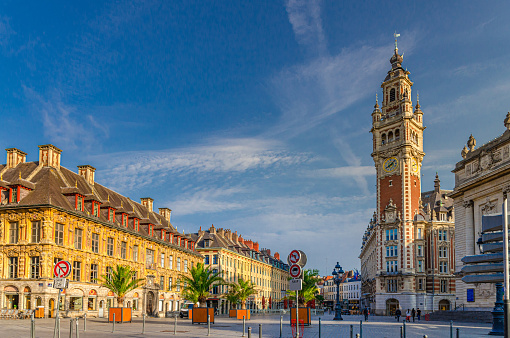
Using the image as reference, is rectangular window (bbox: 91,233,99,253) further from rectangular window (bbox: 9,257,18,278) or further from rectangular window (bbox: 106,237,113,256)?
rectangular window (bbox: 9,257,18,278)

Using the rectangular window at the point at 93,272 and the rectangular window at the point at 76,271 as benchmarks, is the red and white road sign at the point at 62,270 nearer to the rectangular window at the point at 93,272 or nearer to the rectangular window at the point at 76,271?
the rectangular window at the point at 76,271

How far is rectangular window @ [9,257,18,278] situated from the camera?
4131cm

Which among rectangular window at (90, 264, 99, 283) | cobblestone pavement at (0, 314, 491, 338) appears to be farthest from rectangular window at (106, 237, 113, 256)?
cobblestone pavement at (0, 314, 491, 338)

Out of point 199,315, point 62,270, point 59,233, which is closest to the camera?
point 62,270

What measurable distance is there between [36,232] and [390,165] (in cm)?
5765

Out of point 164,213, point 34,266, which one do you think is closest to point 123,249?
point 34,266

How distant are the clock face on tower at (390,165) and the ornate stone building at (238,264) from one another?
97.6 ft

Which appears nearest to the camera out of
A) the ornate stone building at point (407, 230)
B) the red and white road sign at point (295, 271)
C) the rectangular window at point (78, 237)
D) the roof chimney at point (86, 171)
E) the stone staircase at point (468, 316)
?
the red and white road sign at point (295, 271)

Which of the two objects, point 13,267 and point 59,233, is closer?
point 13,267

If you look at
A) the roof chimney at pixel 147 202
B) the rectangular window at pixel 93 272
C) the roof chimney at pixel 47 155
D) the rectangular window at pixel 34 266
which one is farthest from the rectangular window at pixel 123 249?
the roof chimney at pixel 147 202

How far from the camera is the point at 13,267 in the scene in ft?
136

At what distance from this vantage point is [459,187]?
54.1 meters

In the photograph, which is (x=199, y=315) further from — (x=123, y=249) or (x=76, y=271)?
(x=123, y=249)

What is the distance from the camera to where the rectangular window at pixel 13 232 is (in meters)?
41.8
